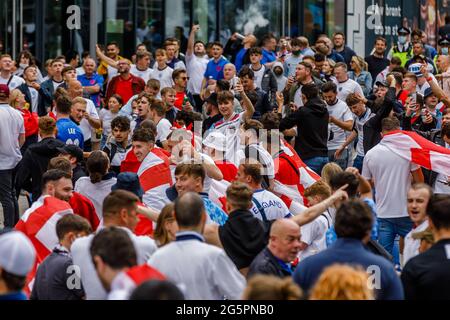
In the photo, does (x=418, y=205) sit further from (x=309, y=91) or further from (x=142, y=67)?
(x=142, y=67)

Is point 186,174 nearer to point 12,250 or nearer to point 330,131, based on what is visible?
point 12,250

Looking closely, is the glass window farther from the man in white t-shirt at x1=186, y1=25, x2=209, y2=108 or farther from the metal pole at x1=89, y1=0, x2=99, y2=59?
the man in white t-shirt at x1=186, y1=25, x2=209, y2=108

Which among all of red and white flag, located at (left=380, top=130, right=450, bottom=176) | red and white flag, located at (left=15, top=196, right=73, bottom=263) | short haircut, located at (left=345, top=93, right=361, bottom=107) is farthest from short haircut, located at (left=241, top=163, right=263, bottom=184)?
short haircut, located at (left=345, top=93, right=361, bottom=107)

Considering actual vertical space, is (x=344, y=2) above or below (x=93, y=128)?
above

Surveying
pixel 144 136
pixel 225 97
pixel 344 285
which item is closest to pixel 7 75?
pixel 225 97

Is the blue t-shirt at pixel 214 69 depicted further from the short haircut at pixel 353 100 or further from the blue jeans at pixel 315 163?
the blue jeans at pixel 315 163

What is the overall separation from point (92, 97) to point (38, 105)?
1.37 metres

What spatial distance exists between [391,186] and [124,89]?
22.9 ft

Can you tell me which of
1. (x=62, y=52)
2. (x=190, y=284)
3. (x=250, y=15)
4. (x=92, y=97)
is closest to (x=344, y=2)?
(x=250, y=15)

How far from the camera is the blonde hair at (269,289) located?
5.56 metres

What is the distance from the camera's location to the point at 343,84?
17.0 meters

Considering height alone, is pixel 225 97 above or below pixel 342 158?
above

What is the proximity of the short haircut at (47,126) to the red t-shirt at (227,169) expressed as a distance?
2.15m

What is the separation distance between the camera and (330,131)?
1525cm
